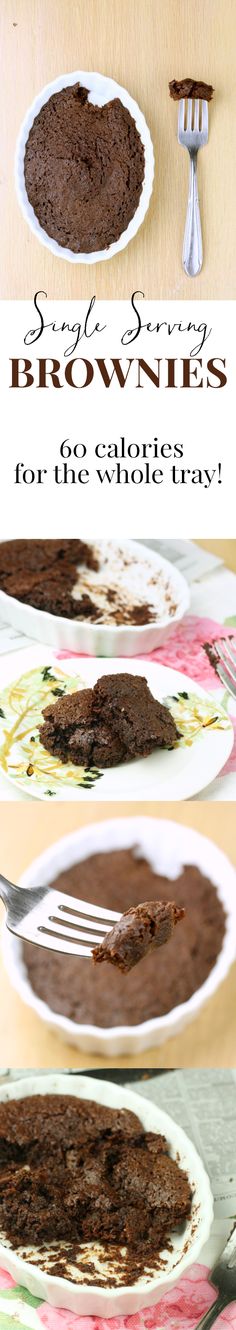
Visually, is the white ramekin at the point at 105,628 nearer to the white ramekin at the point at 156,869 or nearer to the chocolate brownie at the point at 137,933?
the white ramekin at the point at 156,869

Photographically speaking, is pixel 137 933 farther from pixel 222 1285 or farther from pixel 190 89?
pixel 190 89

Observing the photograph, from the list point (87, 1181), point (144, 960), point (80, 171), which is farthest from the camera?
point (144, 960)

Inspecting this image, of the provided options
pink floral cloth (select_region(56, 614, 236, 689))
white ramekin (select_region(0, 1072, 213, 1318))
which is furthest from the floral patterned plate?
white ramekin (select_region(0, 1072, 213, 1318))

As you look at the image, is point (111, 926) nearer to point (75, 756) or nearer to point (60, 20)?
point (75, 756)

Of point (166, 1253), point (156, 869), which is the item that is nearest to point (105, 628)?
point (156, 869)

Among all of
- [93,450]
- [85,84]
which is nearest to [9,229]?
[85,84]

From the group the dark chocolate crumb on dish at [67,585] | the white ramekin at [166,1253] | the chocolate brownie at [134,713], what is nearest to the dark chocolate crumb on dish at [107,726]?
the chocolate brownie at [134,713]
